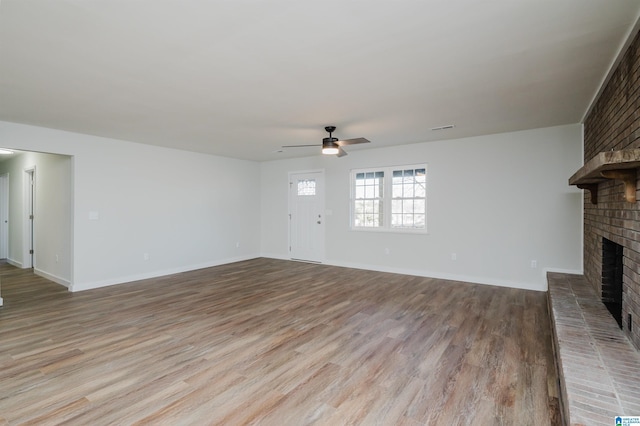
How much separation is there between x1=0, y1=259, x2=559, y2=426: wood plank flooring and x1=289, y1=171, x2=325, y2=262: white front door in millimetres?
2550

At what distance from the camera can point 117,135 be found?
512 centimetres

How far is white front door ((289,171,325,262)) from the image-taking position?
7312 millimetres

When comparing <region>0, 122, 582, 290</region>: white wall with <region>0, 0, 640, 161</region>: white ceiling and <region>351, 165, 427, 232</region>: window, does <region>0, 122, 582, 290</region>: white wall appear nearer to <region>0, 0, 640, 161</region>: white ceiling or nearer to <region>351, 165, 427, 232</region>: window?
<region>351, 165, 427, 232</region>: window

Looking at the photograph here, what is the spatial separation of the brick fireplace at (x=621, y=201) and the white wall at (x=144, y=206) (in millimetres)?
6426

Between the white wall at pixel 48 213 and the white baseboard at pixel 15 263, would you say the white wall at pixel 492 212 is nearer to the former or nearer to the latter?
the white wall at pixel 48 213

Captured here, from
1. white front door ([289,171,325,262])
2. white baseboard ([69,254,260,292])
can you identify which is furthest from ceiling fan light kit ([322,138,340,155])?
white baseboard ([69,254,260,292])

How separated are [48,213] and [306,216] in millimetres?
4919

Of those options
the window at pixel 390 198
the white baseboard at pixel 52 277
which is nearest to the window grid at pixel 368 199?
the window at pixel 390 198

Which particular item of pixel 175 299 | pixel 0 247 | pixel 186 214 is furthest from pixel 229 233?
pixel 0 247

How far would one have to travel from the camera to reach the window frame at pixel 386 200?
5938 mm

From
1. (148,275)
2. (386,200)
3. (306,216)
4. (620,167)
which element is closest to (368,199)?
(386,200)

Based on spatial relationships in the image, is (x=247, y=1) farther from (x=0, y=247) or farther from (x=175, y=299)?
(x=0, y=247)

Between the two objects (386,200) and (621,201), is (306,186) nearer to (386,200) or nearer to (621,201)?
(386,200)

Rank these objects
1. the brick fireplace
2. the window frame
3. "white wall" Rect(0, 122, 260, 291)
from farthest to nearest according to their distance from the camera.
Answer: the window frame → "white wall" Rect(0, 122, 260, 291) → the brick fireplace
